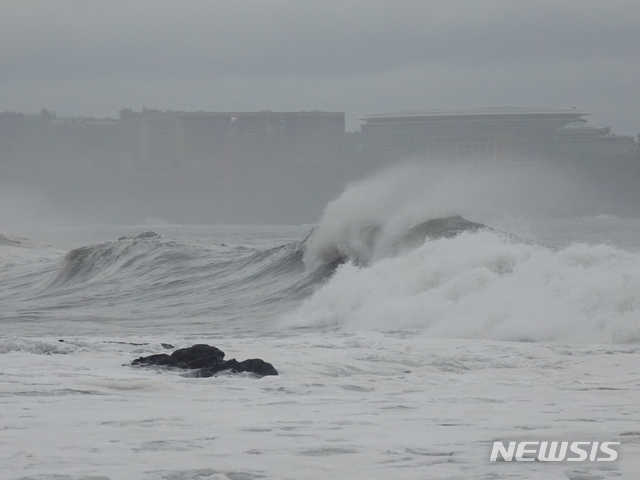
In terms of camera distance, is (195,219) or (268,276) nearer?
(268,276)

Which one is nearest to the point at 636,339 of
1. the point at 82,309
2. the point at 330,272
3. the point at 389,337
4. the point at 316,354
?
the point at 389,337

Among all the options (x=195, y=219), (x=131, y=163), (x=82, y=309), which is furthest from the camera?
(x=131, y=163)

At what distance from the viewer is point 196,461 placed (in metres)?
5.62

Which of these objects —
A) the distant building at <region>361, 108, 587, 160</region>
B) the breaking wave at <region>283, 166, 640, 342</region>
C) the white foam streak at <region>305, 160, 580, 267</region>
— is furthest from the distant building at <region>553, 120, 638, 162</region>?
the breaking wave at <region>283, 166, 640, 342</region>

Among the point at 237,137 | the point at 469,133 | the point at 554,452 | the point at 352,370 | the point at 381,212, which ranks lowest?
the point at 352,370

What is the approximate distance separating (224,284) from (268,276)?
0.91 metres

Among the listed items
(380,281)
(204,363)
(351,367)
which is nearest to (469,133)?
(380,281)

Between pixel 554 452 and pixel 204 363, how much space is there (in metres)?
3.93

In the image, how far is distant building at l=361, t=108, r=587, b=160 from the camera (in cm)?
12875

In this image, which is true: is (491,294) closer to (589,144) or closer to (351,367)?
(351,367)

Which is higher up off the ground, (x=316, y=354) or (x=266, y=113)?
(x=266, y=113)

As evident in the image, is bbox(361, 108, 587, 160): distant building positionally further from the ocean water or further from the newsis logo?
the newsis logo

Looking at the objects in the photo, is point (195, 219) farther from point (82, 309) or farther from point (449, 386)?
point (449, 386)

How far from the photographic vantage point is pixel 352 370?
9.09m
